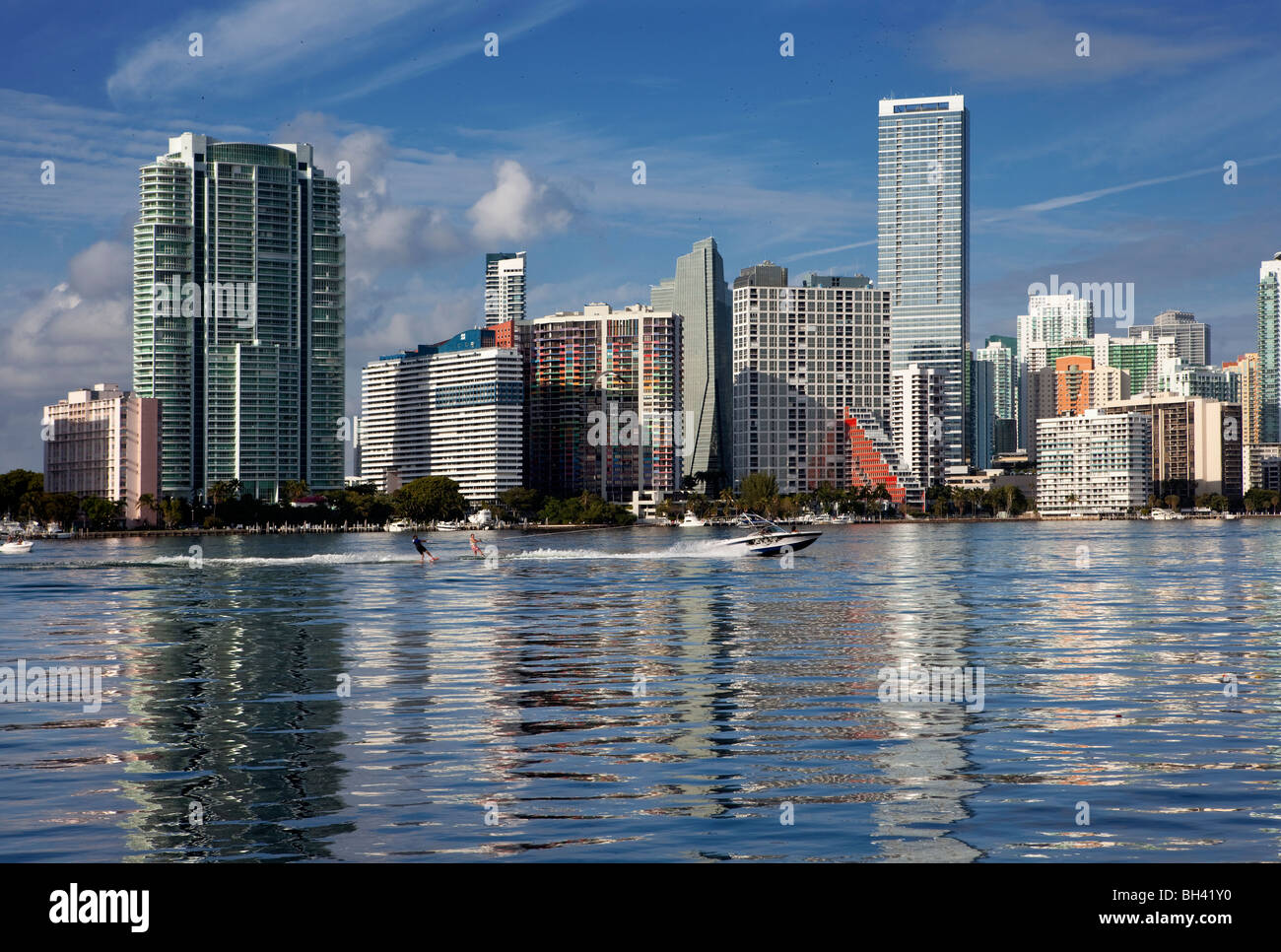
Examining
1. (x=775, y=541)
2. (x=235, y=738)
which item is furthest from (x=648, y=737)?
(x=775, y=541)

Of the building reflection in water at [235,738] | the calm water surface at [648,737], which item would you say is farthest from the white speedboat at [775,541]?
the building reflection in water at [235,738]

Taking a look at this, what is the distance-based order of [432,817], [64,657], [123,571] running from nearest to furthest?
[432,817] < [64,657] < [123,571]

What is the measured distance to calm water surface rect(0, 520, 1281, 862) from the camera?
65.2 ft

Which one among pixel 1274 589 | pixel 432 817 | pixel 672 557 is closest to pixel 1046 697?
pixel 432 817

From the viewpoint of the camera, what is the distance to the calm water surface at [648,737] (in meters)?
19.9

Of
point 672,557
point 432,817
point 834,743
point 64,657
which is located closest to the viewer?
point 432,817

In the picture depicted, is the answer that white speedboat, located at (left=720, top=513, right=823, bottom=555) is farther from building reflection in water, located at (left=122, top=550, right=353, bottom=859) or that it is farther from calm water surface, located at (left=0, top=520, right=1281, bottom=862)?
building reflection in water, located at (left=122, top=550, right=353, bottom=859)

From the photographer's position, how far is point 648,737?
2897 centimetres

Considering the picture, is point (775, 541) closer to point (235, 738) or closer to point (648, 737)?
point (648, 737)

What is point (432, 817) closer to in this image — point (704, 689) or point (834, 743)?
point (834, 743)

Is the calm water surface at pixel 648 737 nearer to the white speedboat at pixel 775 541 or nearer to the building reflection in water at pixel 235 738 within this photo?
the building reflection in water at pixel 235 738

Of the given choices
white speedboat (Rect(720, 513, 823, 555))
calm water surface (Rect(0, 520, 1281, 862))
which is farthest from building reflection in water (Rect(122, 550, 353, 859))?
white speedboat (Rect(720, 513, 823, 555))
